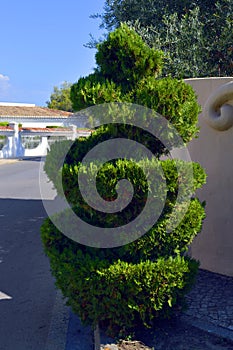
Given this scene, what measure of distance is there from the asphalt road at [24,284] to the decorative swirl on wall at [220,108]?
286 centimetres

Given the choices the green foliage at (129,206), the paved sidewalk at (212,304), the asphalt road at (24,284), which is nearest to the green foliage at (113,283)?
the green foliage at (129,206)

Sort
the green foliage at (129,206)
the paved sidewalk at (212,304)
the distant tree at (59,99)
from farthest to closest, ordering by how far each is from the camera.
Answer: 1. the distant tree at (59,99)
2. the paved sidewalk at (212,304)
3. the green foliage at (129,206)

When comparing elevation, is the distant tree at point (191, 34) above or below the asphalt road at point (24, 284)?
above

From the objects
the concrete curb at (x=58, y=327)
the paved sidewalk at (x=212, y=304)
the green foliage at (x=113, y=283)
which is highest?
the green foliage at (x=113, y=283)

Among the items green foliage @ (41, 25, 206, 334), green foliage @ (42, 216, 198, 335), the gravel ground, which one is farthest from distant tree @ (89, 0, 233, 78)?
the gravel ground

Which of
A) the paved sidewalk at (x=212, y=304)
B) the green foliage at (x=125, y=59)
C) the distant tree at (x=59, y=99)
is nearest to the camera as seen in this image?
the green foliage at (x=125, y=59)

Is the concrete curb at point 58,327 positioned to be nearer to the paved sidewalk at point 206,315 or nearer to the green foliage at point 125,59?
the paved sidewalk at point 206,315

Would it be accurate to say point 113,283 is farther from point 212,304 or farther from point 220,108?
point 220,108

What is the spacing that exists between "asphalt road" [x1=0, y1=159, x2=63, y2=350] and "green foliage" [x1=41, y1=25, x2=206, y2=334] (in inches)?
28.9

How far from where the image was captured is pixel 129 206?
2.87 meters

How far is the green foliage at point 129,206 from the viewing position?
2.83 meters

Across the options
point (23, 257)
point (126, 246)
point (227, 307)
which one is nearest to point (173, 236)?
point (126, 246)

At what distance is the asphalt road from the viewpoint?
134 inches

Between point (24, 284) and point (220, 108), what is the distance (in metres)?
3.36
